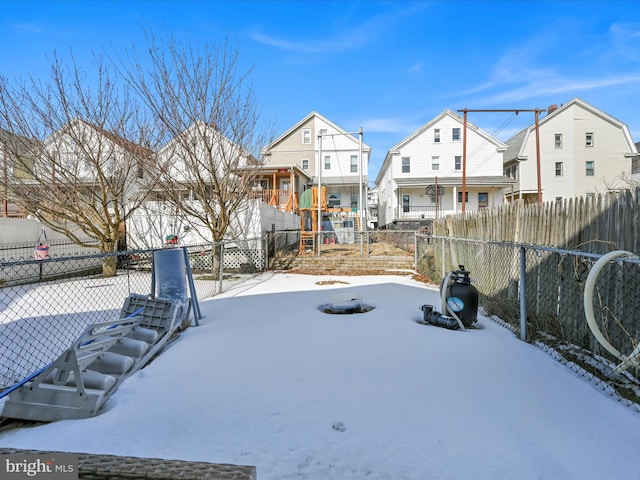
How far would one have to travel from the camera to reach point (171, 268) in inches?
193

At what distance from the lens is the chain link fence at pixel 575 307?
3.01 m

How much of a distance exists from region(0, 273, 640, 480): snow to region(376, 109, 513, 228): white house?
23.7m

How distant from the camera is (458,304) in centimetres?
468

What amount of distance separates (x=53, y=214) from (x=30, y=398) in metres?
11.1

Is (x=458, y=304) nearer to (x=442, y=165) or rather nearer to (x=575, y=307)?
(x=575, y=307)

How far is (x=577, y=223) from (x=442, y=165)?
80.6ft

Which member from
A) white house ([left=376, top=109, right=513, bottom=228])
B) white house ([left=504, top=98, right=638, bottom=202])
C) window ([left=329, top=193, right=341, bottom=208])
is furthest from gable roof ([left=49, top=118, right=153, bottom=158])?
white house ([left=504, top=98, right=638, bottom=202])

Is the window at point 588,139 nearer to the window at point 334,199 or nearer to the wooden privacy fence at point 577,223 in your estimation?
the window at point 334,199

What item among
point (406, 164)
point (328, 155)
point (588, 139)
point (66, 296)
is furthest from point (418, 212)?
point (66, 296)

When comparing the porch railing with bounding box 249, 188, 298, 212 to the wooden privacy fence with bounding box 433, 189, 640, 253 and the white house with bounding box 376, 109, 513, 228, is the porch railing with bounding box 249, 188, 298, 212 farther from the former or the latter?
the wooden privacy fence with bounding box 433, 189, 640, 253

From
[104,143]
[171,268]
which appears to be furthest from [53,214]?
[171,268]

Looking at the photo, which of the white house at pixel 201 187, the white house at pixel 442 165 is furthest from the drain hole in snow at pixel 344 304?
the white house at pixel 442 165

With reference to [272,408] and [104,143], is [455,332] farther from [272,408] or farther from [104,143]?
[104,143]

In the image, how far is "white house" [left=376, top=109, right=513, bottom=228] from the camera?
26.8 m
